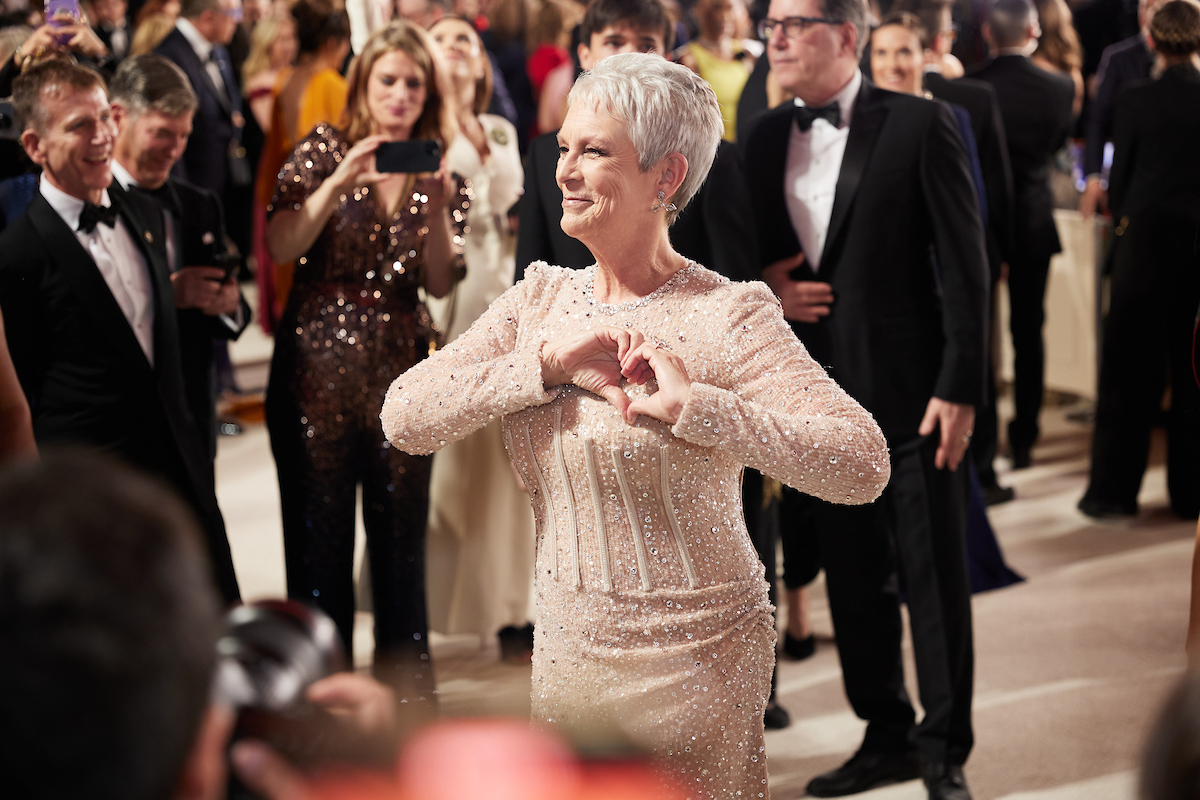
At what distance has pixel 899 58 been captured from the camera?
13.9 feet

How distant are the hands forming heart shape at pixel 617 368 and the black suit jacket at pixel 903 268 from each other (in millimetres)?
1181

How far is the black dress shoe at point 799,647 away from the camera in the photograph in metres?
4.06

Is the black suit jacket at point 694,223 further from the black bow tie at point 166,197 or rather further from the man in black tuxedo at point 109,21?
the man in black tuxedo at point 109,21

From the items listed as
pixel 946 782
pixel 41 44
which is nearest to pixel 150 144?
pixel 41 44

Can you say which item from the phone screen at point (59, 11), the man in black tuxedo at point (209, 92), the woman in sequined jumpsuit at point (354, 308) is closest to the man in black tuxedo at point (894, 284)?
the woman in sequined jumpsuit at point (354, 308)

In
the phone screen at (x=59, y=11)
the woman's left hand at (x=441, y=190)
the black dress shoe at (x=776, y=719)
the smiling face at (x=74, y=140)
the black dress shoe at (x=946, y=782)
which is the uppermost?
the phone screen at (x=59, y=11)

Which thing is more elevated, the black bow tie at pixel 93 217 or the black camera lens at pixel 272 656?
the black bow tie at pixel 93 217

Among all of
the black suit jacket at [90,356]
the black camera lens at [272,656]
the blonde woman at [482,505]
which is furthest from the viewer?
the blonde woman at [482,505]

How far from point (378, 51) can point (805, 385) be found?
6.42 feet

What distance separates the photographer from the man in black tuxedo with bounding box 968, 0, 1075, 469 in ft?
18.6

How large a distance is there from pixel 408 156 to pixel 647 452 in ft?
5.35

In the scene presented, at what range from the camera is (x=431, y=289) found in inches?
135

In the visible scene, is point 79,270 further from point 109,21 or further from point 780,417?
point 109,21

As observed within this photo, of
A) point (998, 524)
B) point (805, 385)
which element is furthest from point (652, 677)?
point (998, 524)
